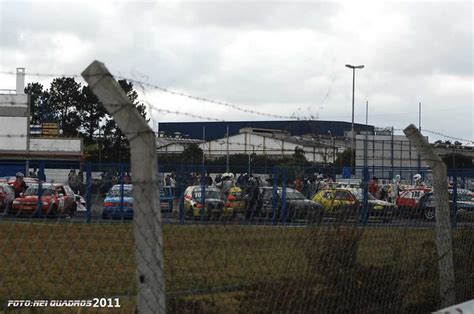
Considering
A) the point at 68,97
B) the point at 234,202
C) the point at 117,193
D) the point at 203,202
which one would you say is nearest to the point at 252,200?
the point at 234,202

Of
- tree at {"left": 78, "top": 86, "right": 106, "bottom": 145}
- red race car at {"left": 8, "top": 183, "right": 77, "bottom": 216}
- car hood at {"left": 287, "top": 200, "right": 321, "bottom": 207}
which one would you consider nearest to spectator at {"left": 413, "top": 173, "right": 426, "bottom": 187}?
tree at {"left": 78, "top": 86, "right": 106, "bottom": 145}

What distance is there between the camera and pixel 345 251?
6.21 m

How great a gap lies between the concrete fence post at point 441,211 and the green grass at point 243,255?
0.19 m

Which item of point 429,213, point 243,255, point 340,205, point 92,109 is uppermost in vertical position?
point 92,109

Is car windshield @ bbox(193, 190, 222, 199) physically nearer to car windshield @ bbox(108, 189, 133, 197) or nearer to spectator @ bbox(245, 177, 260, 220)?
spectator @ bbox(245, 177, 260, 220)

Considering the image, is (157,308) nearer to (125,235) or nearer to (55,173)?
(125,235)

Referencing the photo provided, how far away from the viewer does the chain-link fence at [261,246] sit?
521 centimetres

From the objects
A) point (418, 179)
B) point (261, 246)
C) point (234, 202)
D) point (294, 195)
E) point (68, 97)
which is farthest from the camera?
point (68, 97)

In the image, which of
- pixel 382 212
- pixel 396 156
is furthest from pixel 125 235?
pixel 396 156

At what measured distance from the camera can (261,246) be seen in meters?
5.75

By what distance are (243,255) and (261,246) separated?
0.26m

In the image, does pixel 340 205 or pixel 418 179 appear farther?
pixel 418 179

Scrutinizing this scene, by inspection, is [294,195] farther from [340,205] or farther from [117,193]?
[117,193]

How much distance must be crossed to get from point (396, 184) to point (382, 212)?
9201 millimetres
